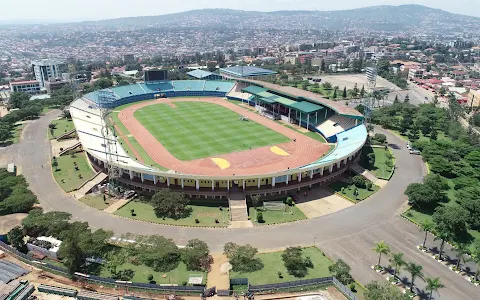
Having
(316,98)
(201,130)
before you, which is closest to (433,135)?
(316,98)

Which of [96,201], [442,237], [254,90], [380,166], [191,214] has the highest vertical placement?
[254,90]

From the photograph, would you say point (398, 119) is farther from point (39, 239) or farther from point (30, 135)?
point (30, 135)

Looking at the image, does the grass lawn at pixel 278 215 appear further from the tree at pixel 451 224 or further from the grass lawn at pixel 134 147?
the grass lawn at pixel 134 147

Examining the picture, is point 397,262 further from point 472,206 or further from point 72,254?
point 72,254

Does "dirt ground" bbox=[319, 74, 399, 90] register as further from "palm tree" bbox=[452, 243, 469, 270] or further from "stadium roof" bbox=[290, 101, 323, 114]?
"palm tree" bbox=[452, 243, 469, 270]

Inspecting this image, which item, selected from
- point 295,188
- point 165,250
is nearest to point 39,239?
point 165,250

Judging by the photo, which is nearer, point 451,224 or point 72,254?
point 72,254

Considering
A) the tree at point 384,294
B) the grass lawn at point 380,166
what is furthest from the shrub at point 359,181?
the tree at point 384,294
